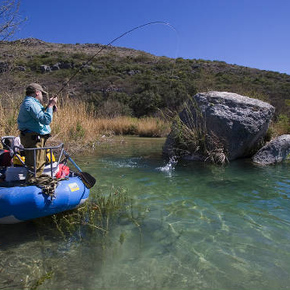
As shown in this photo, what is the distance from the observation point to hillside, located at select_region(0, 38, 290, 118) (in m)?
11.1

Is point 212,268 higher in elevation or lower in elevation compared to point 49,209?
lower

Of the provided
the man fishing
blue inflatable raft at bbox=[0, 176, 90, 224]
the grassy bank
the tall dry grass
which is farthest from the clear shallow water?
the tall dry grass

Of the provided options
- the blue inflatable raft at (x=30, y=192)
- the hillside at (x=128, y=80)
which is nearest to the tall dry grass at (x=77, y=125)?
the hillside at (x=128, y=80)

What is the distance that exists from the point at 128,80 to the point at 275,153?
26884mm

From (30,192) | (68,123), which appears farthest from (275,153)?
(30,192)

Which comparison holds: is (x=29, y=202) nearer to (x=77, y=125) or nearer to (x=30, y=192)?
(x=30, y=192)

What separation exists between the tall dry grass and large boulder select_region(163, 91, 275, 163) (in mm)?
3586

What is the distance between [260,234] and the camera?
139 inches

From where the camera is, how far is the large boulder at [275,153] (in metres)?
8.10

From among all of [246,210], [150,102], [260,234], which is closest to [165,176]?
[246,210]

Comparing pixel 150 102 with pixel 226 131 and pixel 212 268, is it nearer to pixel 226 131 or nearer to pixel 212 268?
pixel 226 131

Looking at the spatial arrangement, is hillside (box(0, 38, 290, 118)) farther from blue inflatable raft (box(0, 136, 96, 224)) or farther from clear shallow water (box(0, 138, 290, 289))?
clear shallow water (box(0, 138, 290, 289))

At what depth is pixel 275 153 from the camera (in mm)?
8164

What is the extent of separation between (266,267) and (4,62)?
9506mm
